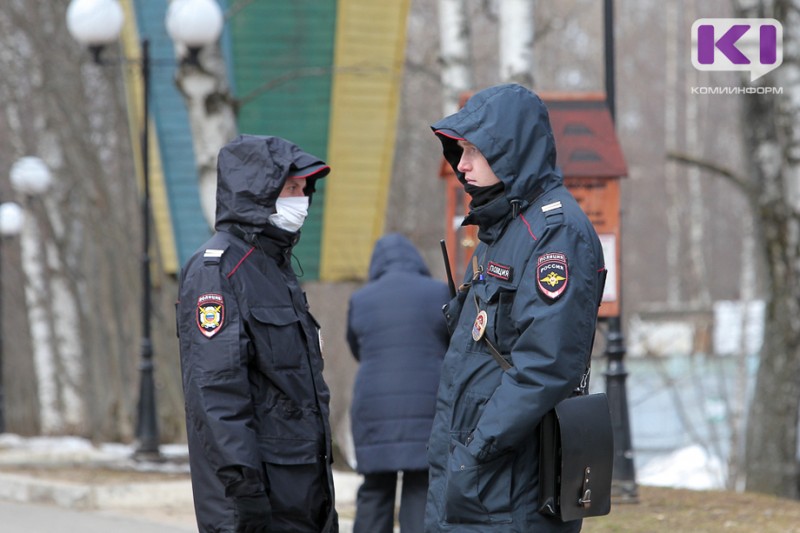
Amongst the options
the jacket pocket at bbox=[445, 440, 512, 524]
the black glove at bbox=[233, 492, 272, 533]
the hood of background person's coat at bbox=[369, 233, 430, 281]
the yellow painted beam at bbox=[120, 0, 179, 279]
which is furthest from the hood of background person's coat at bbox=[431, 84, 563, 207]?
the yellow painted beam at bbox=[120, 0, 179, 279]

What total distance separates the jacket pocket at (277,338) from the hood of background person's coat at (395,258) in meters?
2.56

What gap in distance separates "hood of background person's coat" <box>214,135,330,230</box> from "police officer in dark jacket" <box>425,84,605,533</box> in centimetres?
85

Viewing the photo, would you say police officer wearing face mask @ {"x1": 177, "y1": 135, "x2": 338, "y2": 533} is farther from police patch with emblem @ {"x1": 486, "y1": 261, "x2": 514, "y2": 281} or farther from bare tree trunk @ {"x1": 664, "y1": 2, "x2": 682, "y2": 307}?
bare tree trunk @ {"x1": 664, "y1": 2, "x2": 682, "y2": 307}

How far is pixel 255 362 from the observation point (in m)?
4.94

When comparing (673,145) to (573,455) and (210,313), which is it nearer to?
(210,313)

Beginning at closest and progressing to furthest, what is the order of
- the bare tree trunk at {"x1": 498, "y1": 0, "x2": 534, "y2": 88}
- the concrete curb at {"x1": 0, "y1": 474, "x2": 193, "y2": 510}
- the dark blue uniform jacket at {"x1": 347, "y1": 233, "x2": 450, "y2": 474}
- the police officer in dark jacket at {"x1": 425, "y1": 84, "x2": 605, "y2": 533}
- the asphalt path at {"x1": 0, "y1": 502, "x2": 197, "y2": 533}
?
the police officer in dark jacket at {"x1": 425, "y1": 84, "x2": 605, "y2": 533}, the dark blue uniform jacket at {"x1": 347, "y1": 233, "x2": 450, "y2": 474}, the asphalt path at {"x1": 0, "y1": 502, "x2": 197, "y2": 533}, the concrete curb at {"x1": 0, "y1": 474, "x2": 193, "y2": 510}, the bare tree trunk at {"x1": 498, "y1": 0, "x2": 534, "y2": 88}

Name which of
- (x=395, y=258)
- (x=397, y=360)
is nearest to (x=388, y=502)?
(x=397, y=360)

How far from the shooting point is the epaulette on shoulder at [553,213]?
4215 millimetres

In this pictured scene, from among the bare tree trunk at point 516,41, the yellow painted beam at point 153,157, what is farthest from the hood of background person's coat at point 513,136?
the yellow painted beam at point 153,157

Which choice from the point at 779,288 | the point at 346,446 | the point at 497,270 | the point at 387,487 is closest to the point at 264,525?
the point at 497,270

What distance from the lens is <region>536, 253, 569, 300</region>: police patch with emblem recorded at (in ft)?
13.4

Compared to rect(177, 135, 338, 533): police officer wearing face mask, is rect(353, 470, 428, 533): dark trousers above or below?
below

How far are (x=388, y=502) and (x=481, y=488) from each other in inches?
137

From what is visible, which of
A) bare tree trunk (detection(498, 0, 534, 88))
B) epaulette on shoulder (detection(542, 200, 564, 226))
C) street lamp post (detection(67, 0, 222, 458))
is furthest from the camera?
street lamp post (detection(67, 0, 222, 458))
